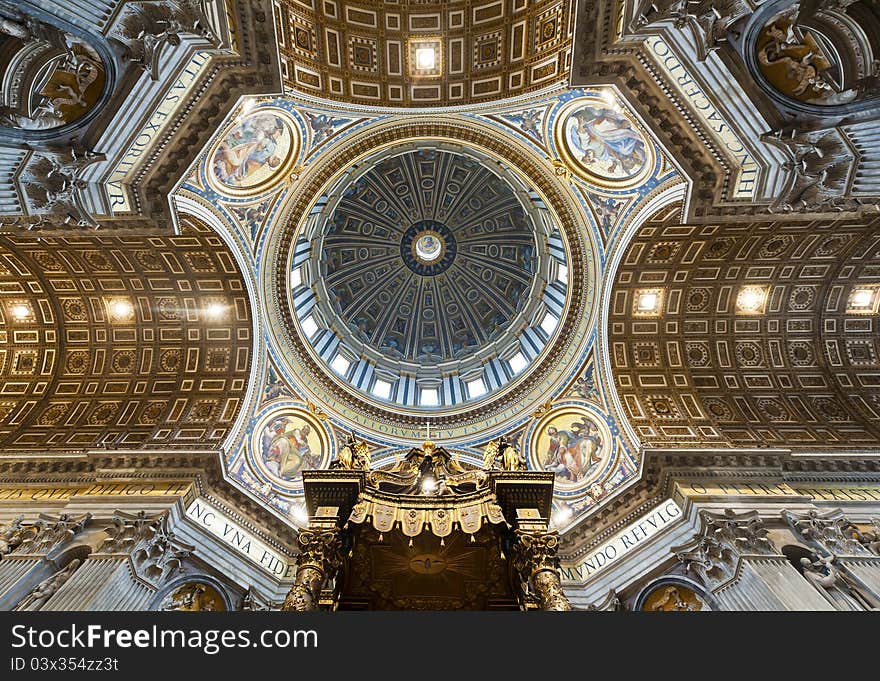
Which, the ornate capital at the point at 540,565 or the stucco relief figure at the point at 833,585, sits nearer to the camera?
the ornate capital at the point at 540,565

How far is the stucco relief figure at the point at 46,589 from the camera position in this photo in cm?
880

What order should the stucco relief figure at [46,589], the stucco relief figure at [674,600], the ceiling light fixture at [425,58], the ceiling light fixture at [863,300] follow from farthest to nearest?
the ceiling light fixture at [863,300] → the ceiling light fixture at [425,58] → the stucco relief figure at [674,600] → the stucco relief figure at [46,589]

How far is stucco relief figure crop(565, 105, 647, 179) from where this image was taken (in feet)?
44.5

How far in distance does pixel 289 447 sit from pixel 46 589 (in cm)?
817

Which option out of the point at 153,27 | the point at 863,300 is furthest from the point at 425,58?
the point at 863,300

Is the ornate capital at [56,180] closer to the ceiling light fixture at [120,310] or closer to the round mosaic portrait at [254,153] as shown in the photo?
the round mosaic portrait at [254,153]

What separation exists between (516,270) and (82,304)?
18.4 metres

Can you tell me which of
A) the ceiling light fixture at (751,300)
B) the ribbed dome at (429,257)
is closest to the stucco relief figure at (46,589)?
the ribbed dome at (429,257)

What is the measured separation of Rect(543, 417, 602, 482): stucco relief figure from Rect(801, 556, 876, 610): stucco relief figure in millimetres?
6649

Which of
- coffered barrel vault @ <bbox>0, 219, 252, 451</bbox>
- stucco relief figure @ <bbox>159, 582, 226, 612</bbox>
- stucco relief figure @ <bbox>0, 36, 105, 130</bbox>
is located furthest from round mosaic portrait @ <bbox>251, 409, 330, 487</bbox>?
stucco relief figure @ <bbox>0, 36, 105, 130</bbox>

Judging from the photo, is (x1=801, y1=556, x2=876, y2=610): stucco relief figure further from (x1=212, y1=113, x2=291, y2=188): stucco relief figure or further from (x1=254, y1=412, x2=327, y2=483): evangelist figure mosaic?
(x1=212, y1=113, x2=291, y2=188): stucco relief figure

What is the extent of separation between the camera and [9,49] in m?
7.25

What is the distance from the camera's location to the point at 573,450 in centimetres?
1669

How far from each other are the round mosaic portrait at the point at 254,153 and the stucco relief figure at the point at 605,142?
9.14m
